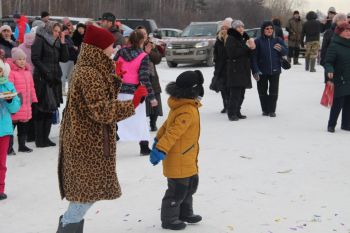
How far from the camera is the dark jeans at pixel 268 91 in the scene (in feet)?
35.9

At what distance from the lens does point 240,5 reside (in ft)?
257

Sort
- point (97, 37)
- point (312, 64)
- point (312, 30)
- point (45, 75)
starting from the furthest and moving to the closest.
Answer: point (312, 30)
point (312, 64)
point (45, 75)
point (97, 37)

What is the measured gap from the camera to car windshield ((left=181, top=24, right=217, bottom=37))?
2289cm

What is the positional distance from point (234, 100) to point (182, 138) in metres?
5.89

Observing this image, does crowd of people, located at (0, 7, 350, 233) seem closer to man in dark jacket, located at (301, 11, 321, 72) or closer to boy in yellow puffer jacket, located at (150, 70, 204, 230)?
boy in yellow puffer jacket, located at (150, 70, 204, 230)

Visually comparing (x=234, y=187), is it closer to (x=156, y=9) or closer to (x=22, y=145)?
(x=22, y=145)

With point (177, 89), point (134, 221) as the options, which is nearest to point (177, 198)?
point (134, 221)

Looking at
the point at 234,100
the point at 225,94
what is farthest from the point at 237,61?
the point at 225,94

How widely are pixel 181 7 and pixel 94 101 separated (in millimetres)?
73115

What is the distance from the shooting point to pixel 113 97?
4461 millimetres

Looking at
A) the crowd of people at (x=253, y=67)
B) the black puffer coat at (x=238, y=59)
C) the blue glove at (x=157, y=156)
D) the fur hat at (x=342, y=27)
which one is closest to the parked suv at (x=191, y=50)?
the crowd of people at (x=253, y=67)

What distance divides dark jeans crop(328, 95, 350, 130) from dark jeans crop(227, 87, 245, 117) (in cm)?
184

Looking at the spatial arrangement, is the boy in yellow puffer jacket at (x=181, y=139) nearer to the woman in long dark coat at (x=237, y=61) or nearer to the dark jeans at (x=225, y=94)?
the woman in long dark coat at (x=237, y=61)

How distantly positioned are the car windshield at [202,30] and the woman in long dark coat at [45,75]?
14.2 m
